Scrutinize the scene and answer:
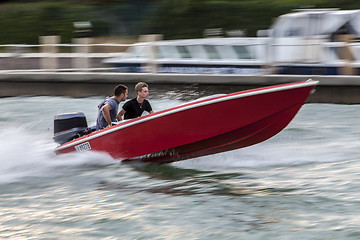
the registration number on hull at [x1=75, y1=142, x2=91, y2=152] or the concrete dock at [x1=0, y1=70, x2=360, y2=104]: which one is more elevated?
the concrete dock at [x1=0, y1=70, x2=360, y2=104]

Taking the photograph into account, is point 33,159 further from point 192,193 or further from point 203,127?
point 192,193

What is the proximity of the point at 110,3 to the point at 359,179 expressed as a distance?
1035 inches

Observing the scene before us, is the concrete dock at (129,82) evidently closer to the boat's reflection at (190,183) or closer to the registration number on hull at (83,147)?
the boat's reflection at (190,183)

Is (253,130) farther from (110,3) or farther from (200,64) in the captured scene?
(110,3)

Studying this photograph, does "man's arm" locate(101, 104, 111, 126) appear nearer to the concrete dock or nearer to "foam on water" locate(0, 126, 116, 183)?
"foam on water" locate(0, 126, 116, 183)

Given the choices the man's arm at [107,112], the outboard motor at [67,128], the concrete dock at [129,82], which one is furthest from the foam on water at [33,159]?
the concrete dock at [129,82]

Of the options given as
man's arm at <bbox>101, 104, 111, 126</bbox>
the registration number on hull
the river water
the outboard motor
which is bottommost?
the river water

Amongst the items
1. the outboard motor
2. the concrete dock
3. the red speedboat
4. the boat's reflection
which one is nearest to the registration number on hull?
the red speedboat

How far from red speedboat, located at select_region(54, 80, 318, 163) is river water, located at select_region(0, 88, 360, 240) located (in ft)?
0.74

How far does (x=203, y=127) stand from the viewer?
890 centimetres

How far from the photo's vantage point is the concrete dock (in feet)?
47.1

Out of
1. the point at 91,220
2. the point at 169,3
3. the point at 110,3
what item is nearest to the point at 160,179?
the point at 91,220

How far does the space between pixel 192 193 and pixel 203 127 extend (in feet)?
3.95

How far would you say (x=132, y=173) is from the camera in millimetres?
9195
